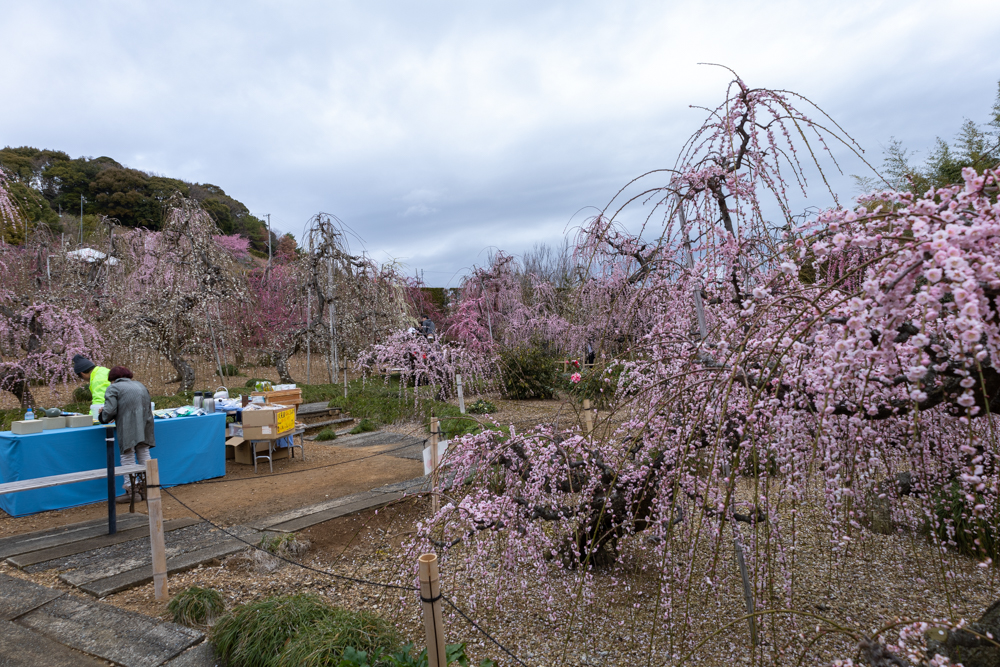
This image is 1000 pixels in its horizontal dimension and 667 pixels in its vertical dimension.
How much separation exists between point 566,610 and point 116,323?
11.7 meters

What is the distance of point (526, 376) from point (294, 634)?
8460 millimetres

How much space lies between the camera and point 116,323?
10750 mm

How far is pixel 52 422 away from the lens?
4754 mm

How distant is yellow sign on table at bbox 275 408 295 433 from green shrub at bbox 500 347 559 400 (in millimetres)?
4757

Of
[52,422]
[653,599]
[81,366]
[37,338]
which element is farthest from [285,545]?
[37,338]

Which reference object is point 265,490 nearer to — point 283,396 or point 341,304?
point 283,396

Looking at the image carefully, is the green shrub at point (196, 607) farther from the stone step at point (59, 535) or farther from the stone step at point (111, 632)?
the stone step at point (59, 535)

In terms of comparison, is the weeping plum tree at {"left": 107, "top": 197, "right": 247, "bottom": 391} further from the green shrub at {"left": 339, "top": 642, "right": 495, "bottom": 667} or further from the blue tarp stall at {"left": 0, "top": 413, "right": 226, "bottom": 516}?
the green shrub at {"left": 339, "top": 642, "right": 495, "bottom": 667}

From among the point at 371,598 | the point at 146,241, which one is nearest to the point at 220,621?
the point at 371,598

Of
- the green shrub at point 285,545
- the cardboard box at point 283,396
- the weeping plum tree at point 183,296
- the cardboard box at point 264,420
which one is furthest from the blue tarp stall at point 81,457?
the weeping plum tree at point 183,296

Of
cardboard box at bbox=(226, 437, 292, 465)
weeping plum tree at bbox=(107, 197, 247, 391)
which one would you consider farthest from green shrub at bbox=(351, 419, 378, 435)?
weeping plum tree at bbox=(107, 197, 247, 391)

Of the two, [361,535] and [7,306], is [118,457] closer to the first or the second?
[361,535]

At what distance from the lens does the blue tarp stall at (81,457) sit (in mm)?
4520

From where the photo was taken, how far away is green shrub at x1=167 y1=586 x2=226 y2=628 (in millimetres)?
2762
